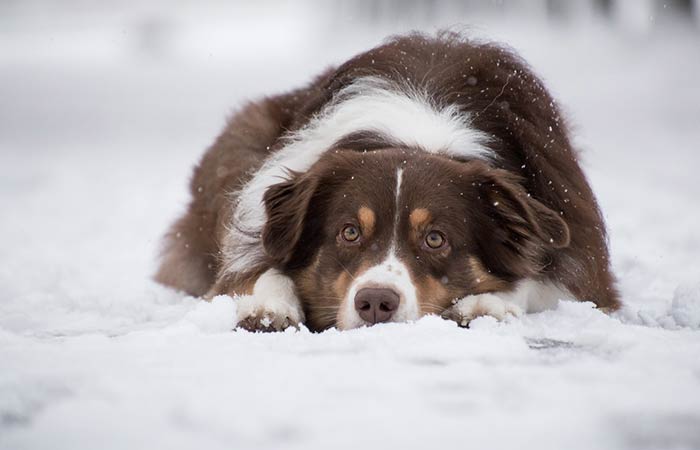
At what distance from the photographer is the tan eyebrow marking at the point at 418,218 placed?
14.1ft

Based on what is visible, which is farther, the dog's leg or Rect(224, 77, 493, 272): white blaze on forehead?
Rect(224, 77, 493, 272): white blaze on forehead

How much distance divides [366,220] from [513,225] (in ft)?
2.65

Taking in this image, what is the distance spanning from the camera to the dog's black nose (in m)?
3.99

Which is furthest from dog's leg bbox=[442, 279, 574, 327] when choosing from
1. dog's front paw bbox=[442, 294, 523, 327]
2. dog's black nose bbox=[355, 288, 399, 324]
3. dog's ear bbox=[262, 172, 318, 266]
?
dog's ear bbox=[262, 172, 318, 266]

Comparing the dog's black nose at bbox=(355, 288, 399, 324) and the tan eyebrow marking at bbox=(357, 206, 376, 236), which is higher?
the tan eyebrow marking at bbox=(357, 206, 376, 236)

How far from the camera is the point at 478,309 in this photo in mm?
4301

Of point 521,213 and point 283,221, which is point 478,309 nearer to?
point 521,213

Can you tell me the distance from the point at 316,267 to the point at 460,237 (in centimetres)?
81

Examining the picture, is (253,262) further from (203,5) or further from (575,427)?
(203,5)

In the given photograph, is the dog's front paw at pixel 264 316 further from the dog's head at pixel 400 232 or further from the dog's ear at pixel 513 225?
the dog's ear at pixel 513 225

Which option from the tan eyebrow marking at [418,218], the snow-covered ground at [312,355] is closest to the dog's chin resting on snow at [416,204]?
the tan eyebrow marking at [418,218]

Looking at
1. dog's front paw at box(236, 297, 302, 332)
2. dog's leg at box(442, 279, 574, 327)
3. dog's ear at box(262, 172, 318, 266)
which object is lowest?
dog's front paw at box(236, 297, 302, 332)

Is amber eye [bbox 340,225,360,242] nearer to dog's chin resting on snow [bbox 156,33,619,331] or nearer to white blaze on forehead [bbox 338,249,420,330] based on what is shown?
dog's chin resting on snow [bbox 156,33,619,331]

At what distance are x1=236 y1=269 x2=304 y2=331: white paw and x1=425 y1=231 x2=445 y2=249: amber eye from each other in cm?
80
